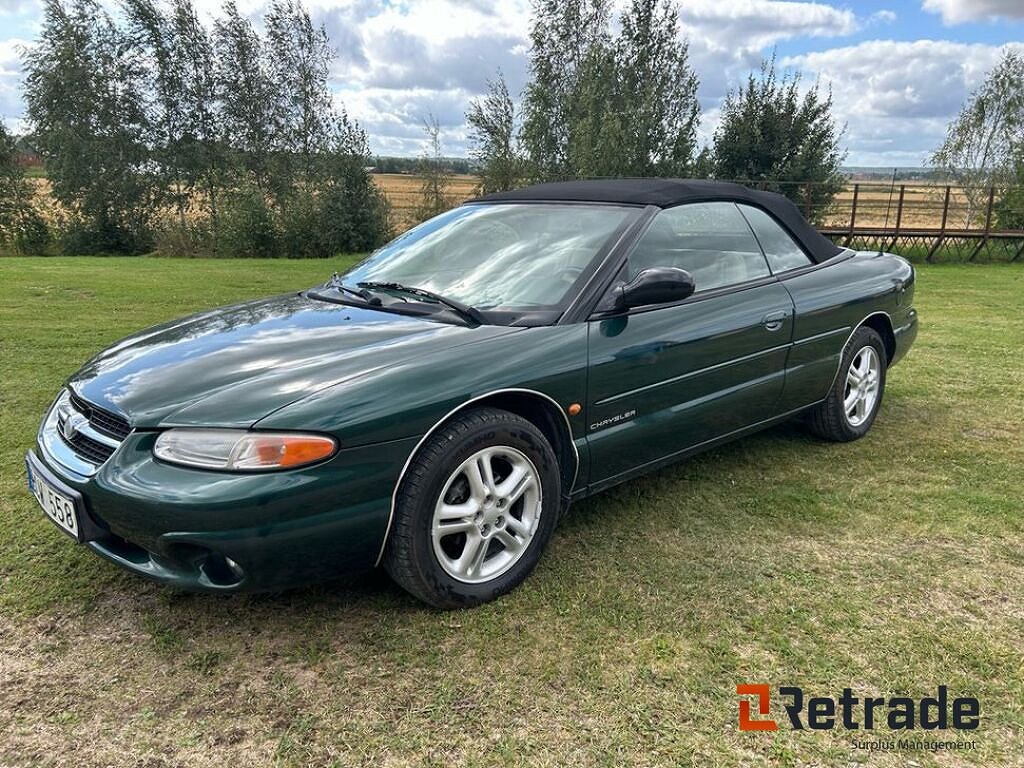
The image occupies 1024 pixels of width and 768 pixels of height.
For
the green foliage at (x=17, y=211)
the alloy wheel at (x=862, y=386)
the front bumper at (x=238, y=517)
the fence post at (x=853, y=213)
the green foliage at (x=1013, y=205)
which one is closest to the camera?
the front bumper at (x=238, y=517)

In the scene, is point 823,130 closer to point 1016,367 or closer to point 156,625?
point 1016,367

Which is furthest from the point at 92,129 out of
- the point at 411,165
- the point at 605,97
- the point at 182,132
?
the point at 605,97

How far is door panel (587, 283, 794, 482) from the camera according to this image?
2814mm

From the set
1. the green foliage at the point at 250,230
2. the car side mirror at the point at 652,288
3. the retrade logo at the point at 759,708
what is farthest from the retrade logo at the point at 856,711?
the green foliage at the point at 250,230

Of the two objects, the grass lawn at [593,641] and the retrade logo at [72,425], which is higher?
the retrade logo at [72,425]

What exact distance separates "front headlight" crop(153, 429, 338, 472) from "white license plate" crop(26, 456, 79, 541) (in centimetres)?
41

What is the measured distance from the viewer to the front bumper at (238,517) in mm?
2047

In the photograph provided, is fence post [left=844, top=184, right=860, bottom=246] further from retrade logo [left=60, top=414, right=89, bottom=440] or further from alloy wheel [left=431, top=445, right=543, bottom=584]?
retrade logo [left=60, top=414, right=89, bottom=440]

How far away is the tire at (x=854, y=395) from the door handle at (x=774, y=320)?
2.30 ft

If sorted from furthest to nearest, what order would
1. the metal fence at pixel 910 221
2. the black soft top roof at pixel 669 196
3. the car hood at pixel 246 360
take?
the metal fence at pixel 910 221 → the black soft top roof at pixel 669 196 → the car hood at pixel 246 360

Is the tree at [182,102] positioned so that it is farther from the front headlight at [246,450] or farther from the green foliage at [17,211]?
the front headlight at [246,450]

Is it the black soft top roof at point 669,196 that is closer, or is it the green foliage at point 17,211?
the black soft top roof at point 669,196

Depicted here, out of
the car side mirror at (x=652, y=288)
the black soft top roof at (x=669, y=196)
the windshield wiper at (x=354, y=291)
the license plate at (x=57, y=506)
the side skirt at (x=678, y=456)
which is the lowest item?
the side skirt at (x=678, y=456)

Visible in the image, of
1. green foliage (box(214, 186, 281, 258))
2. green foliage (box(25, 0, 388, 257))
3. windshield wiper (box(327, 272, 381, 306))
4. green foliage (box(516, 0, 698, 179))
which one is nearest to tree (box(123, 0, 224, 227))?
green foliage (box(25, 0, 388, 257))
